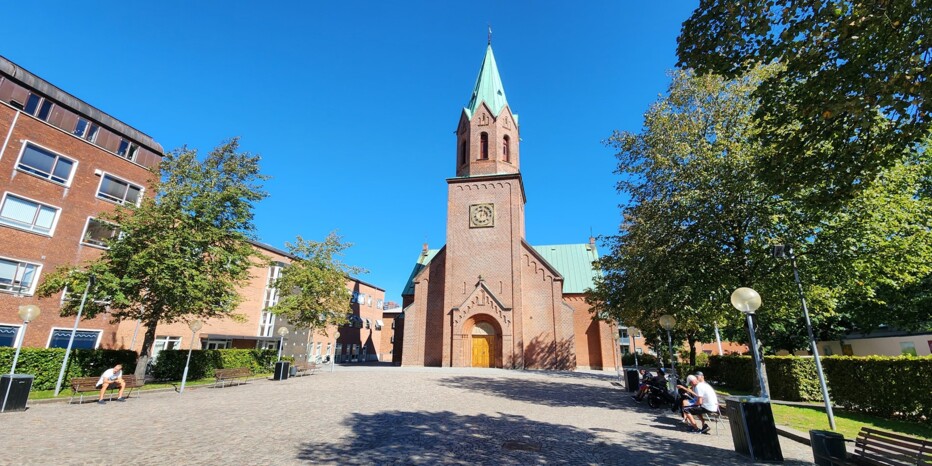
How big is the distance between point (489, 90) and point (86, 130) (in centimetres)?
2992

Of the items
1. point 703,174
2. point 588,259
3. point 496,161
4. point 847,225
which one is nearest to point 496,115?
point 496,161

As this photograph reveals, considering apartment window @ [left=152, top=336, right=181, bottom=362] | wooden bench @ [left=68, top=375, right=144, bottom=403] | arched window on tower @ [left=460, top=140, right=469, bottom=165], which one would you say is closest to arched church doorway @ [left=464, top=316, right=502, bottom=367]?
arched window on tower @ [left=460, top=140, right=469, bottom=165]

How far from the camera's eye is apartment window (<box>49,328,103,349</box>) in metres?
21.9

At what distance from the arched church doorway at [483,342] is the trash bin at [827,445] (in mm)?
24554

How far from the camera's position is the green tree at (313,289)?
27.0 meters

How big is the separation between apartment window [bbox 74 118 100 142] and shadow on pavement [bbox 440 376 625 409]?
25818mm

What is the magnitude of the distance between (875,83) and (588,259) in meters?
39.7

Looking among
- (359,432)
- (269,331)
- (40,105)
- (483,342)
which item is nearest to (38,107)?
(40,105)

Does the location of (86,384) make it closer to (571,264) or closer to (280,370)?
(280,370)

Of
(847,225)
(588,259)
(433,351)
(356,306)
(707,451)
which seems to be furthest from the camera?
(356,306)

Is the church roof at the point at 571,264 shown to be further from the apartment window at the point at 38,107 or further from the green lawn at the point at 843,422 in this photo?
the apartment window at the point at 38,107

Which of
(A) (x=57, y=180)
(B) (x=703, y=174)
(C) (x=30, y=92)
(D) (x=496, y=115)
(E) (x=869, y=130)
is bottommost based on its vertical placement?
(E) (x=869, y=130)

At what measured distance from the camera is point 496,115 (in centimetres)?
3672

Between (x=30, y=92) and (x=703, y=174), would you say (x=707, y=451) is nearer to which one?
(x=703, y=174)
